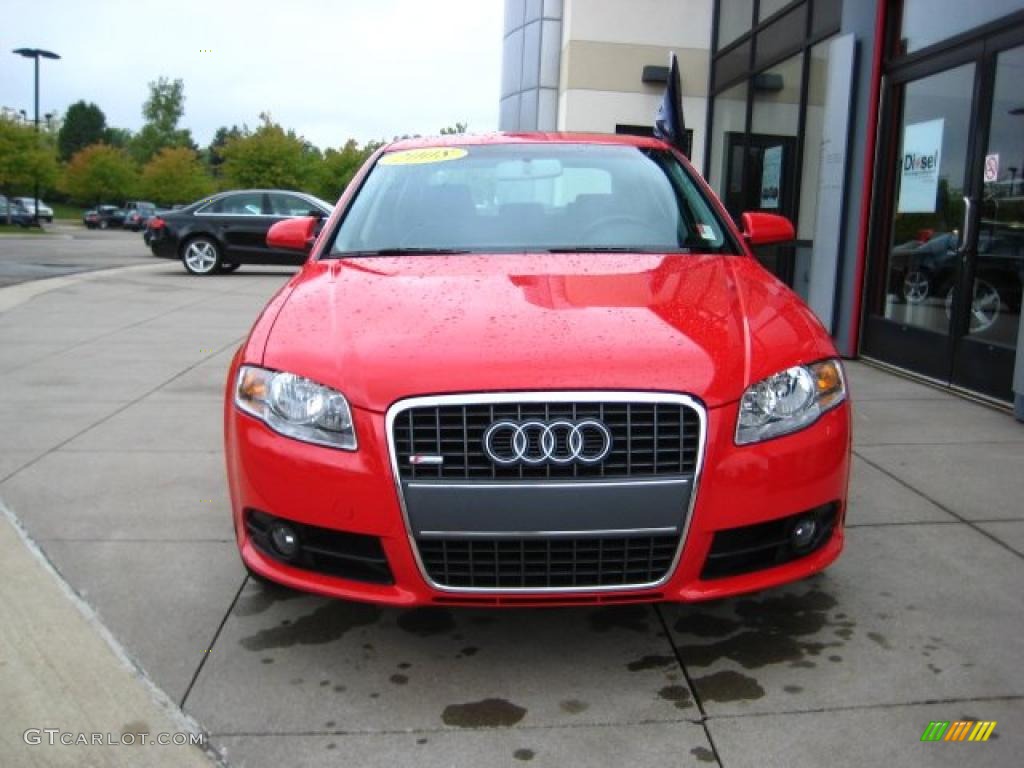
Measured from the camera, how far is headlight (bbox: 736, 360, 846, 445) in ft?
8.95

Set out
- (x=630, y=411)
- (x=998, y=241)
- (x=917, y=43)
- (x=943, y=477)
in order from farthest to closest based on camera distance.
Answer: (x=917, y=43) < (x=998, y=241) < (x=943, y=477) < (x=630, y=411)

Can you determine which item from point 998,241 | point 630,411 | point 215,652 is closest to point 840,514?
point 630,411

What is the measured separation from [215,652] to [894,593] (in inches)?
91.6

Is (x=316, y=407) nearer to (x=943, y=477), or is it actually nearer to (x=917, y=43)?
(x=943, y=477)

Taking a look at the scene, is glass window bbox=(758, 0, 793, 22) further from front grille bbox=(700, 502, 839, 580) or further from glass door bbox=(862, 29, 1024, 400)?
front grille bbox=(700, 502, 839, 580)

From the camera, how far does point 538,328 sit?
9.37ft

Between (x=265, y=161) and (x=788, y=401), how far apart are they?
44751mm

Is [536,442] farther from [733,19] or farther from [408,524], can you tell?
[733,19]

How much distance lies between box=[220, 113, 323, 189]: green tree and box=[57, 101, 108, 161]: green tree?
220ft

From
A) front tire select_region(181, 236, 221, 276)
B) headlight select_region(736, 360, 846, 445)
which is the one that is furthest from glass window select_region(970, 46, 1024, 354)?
front tire select_region(181, 236, 221, 276)

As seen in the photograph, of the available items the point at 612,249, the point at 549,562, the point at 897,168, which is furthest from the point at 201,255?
the point at 549,562

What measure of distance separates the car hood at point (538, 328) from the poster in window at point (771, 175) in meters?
7.77

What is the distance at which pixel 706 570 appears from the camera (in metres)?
2.74

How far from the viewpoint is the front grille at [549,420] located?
259cm
